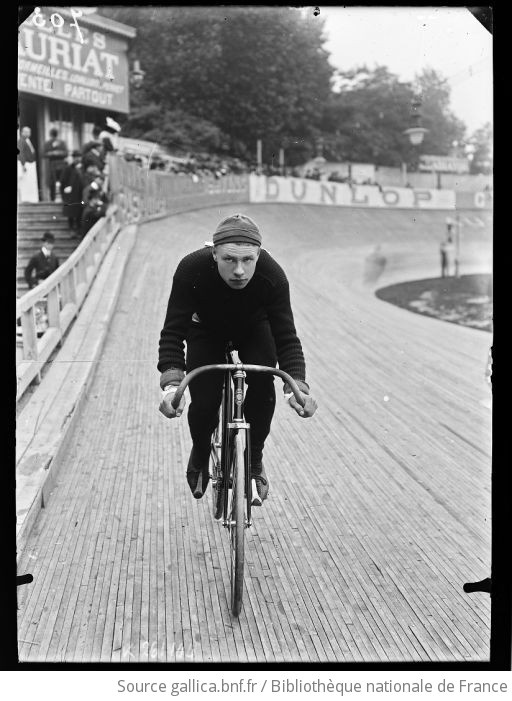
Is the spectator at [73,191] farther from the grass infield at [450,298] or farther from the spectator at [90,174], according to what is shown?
the grass infield at [450,298]

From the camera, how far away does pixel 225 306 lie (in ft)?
12.5

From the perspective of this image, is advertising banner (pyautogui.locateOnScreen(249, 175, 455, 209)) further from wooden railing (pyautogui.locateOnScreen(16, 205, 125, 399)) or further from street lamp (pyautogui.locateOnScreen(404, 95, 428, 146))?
wooden railing (pyautogui.locateOnScreen(16, 205, 125, 399))

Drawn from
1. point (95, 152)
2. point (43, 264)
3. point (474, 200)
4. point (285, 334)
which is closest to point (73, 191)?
point (95, 152)

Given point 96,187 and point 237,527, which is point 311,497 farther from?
point 96,187

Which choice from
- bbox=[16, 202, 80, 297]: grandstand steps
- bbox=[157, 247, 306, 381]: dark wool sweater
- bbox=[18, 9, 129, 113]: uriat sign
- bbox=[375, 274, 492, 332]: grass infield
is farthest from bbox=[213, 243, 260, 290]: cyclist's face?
bbox=[375, 274, 492, 332]: grass infield

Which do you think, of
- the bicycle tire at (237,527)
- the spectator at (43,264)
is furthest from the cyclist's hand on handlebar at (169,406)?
the spectator at (43,264)

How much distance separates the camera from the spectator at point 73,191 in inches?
160

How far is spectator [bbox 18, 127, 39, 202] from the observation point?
3703 mm

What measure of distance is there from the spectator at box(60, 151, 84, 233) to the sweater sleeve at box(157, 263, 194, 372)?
70 centimetres

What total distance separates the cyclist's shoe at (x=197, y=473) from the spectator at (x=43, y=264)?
4.12ft

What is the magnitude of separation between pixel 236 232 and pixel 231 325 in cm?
50
